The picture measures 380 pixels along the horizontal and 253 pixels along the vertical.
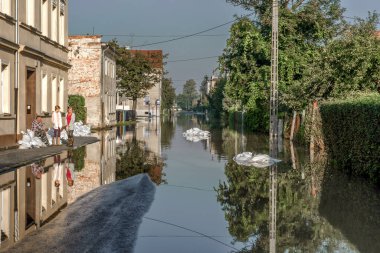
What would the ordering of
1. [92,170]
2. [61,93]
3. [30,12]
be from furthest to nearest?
[61,93] → [30,12] → [92,170]

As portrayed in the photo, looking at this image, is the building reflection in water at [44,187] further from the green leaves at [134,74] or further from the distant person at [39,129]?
the green leaves at [134,74]

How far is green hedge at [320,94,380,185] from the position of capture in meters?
13.1

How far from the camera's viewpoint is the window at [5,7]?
21.1m

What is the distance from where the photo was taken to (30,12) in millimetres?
25047

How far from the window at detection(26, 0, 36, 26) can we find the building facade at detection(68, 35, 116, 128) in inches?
955

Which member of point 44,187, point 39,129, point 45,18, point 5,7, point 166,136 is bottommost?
point 166,136

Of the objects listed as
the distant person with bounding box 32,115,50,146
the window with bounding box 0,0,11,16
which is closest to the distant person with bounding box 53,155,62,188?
the distant person with bounding box 32,115,50,146

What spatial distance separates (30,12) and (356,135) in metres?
16.5

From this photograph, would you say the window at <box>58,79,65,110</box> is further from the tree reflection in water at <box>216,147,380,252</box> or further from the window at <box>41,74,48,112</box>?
the tree reflection in water at <box>216,147,380,252</box>

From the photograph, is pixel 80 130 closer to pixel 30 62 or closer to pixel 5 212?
pixel 30 62

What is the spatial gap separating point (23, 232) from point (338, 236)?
4211mm

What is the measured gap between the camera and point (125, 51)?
222ft

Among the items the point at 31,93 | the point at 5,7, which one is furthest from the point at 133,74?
the point at 5,7

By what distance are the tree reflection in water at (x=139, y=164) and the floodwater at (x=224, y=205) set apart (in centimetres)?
3
